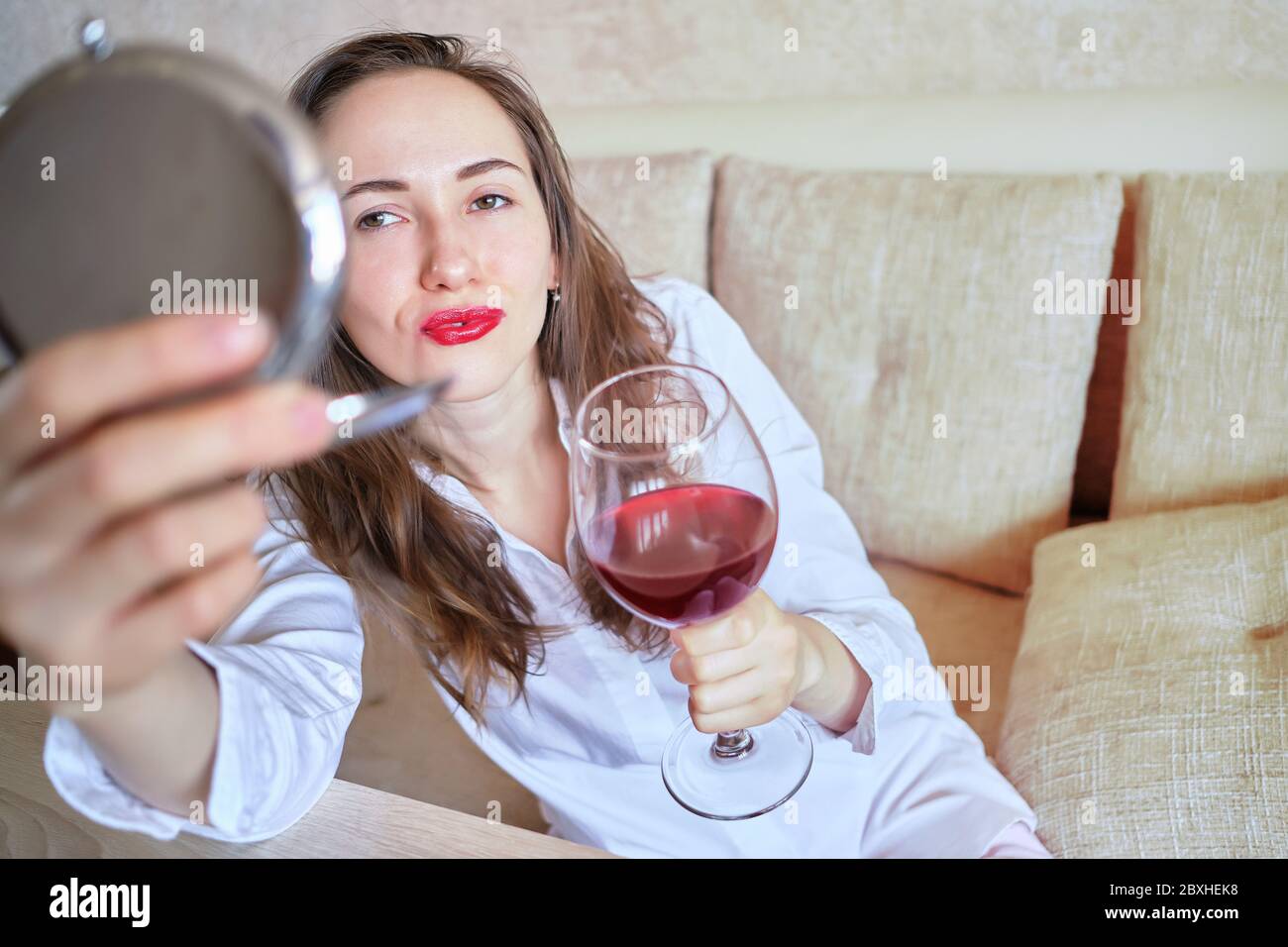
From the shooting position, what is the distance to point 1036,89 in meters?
1.53

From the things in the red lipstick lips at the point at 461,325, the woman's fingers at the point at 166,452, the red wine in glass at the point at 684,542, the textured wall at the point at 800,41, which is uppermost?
the textured wall at the point at 800,41

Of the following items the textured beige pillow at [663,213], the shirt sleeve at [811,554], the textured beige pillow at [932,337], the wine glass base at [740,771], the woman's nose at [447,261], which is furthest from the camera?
the textured beige pillow at [663,213]

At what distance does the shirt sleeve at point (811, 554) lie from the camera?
1.03 meters

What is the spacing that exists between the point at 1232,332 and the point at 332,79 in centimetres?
109

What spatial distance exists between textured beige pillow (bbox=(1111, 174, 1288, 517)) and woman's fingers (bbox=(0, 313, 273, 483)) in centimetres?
122

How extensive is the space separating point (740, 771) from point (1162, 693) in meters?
0.48

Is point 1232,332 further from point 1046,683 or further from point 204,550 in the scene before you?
point 204,550

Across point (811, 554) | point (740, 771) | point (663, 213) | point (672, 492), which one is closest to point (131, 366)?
point (672, 492)

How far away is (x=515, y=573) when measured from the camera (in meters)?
1.14

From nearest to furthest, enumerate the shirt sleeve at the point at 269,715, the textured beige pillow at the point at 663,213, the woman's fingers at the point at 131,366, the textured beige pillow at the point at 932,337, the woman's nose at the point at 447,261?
the woman's fingers at the point at 131,366 → the shirt sleeve at the point at 269,715 → the woman's nose at the point at 447,261 → the textured beige pillow at the point at 932,337 → the textured beige pillow at the point at 663,213

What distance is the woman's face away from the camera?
0.95 metres

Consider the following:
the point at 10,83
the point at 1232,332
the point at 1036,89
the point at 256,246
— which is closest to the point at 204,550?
the point at 256,246

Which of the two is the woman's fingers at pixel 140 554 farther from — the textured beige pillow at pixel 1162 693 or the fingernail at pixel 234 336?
the textured beige pillow at pixel 1162 693

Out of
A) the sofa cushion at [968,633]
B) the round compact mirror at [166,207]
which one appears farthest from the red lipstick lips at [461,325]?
the sofa cushion at [968,633]
